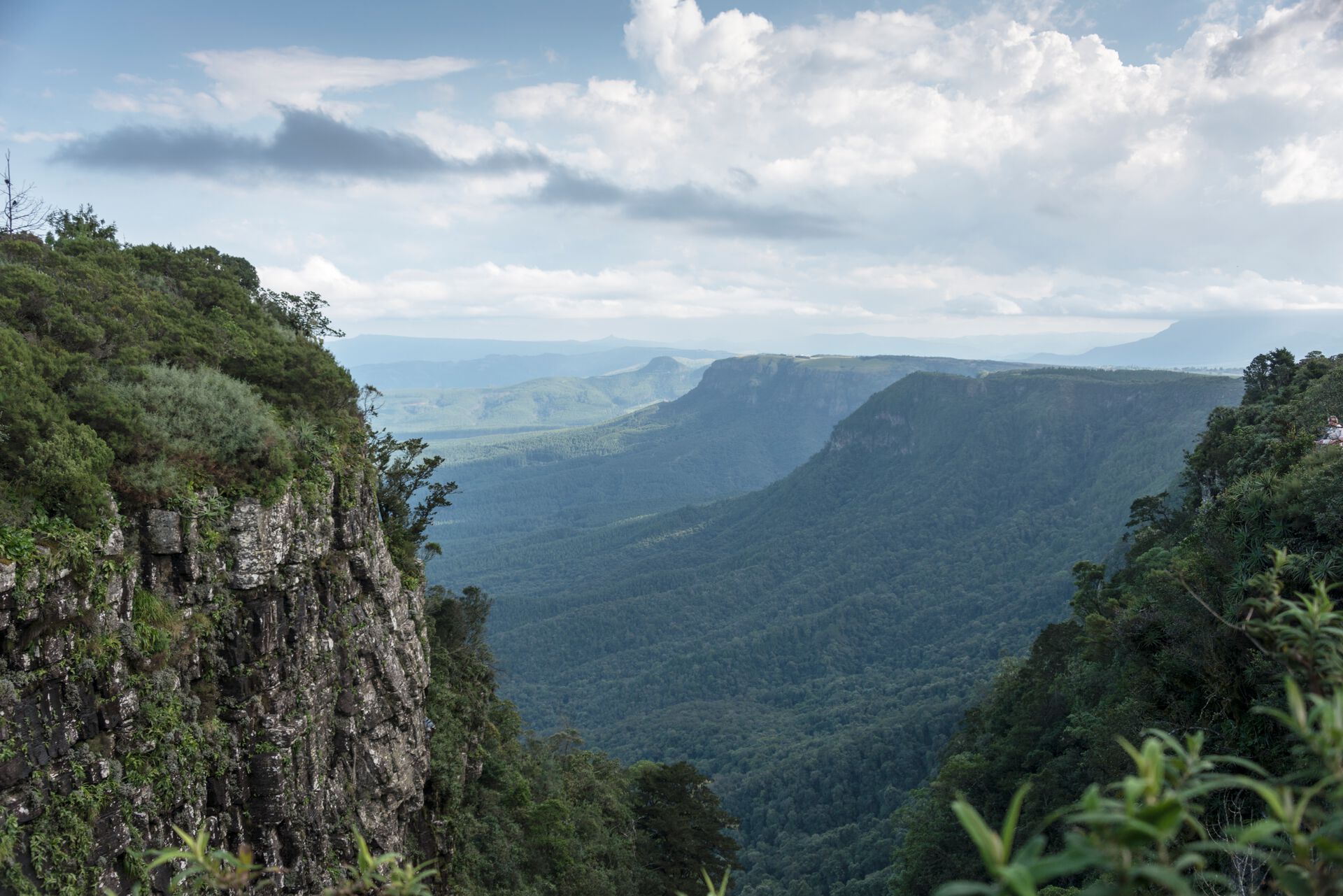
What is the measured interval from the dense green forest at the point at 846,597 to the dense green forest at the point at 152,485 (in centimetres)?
2619

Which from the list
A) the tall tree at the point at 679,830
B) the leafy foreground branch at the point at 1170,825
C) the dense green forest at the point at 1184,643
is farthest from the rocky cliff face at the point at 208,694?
the tall tree at the point at 679,830

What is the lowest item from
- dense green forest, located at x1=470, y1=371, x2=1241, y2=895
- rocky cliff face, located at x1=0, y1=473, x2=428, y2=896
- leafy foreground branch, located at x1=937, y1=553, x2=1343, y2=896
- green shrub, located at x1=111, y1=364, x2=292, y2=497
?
dense green forest, located at x1=470, y1=371, x2=1241, y2=895

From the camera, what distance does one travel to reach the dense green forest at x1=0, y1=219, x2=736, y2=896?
11438mm

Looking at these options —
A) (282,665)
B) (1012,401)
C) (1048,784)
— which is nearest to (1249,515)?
(1048,784)

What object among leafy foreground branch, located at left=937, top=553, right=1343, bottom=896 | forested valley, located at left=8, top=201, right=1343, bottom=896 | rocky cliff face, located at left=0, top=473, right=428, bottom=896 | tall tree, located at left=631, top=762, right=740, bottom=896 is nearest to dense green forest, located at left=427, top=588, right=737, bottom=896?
tall tree, located at left=631, top=762, right=740, bottom=896

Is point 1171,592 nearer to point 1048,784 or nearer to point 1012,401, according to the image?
point 1048,784

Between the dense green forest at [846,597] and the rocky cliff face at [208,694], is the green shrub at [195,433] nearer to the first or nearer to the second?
the rocky cliff face at [208,694]

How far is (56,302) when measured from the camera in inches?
638

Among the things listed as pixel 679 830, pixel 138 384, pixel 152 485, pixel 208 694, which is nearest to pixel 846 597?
pixel 679 830

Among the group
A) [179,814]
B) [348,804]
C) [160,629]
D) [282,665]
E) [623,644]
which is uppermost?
[160,629]

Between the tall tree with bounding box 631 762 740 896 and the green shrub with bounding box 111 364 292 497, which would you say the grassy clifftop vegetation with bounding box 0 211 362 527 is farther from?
the tall tree with bounding box 631 762 740 896

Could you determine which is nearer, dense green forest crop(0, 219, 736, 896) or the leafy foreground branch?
the leafy foreground branch

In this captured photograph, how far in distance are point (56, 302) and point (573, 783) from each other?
1144 inches

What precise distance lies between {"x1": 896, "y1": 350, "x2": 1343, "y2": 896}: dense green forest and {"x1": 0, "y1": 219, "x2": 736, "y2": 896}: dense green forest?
1411 centimetres
